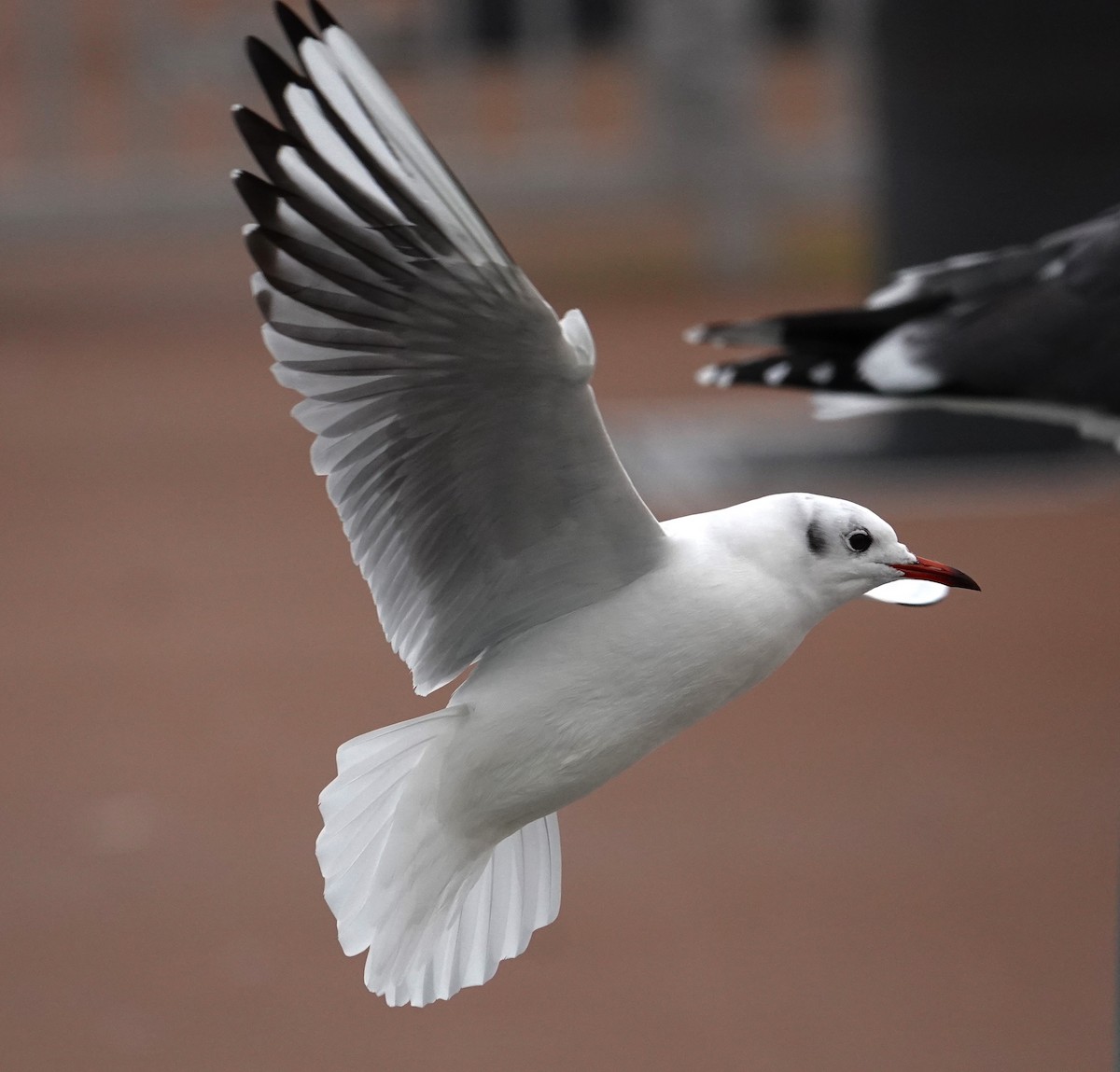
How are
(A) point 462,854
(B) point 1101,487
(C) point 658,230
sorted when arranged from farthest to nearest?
(C) point 658,230, (B) point 1101,487, (A) point 462,854

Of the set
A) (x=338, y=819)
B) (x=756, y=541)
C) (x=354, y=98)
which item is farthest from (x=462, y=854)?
(x=354, y=98)

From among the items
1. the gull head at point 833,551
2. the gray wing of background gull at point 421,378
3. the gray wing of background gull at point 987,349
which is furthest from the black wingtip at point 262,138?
the gray wing of background gull at point 987,349

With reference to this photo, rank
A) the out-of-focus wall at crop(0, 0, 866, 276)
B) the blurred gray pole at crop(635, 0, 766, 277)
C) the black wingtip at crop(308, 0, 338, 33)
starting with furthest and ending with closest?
the out-of-focus wall at crop(0, 0, 866, 276), the blurred gray pole at crop(635, 0, 766, 277), the black wingtip at crop(308, 0, 338, 33)

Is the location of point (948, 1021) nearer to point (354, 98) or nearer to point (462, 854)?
point (462, 854)

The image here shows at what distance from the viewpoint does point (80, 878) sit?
1936 mm

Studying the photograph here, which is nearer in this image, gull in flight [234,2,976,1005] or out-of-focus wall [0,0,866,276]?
gull in flight [234,2,976,1005]

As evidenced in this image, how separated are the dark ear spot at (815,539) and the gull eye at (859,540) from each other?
1 centimetres

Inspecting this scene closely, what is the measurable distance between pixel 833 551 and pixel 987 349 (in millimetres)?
744

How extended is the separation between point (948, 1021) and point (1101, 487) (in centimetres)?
166

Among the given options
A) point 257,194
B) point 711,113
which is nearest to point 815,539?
point 257,194

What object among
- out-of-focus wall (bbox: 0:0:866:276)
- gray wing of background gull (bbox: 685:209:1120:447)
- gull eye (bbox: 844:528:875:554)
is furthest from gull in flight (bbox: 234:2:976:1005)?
out-of-focus wall (bbox: 0:0:866:276)

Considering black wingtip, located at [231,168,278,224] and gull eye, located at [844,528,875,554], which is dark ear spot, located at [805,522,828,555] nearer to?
gull eye, located at [844,528,875,554]

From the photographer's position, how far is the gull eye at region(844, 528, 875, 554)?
2.88 feet

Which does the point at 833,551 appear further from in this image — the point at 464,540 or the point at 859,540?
the point at 464,540
